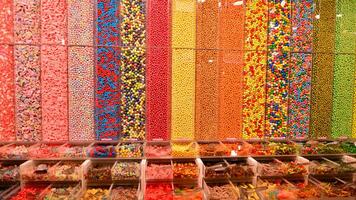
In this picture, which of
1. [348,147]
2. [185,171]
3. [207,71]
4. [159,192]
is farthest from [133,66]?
[348,147]

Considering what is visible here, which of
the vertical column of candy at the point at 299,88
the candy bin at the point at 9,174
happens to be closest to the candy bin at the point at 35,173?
the candy bin at the point at 9,174

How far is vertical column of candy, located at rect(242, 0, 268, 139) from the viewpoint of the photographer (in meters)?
3.86

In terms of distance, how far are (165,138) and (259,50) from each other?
1.98 metres

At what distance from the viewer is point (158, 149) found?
12.3ft

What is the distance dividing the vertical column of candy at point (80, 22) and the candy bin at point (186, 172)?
7.07 feet

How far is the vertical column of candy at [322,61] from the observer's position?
3.98 m

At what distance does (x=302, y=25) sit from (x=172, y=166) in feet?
9.62

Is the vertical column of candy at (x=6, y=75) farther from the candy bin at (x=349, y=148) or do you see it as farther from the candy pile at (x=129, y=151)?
the candy bin at (x=349, y=148)

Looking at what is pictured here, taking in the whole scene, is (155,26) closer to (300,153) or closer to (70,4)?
(70,4)

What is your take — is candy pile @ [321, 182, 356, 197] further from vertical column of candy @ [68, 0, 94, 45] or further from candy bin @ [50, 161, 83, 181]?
vertical column of candy @ [68, 0, 94, 45]

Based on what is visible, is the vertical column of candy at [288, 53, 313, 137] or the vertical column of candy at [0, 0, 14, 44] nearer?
the vertical column of candy at [0, 0, 14, 44]

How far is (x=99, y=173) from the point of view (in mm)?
3369

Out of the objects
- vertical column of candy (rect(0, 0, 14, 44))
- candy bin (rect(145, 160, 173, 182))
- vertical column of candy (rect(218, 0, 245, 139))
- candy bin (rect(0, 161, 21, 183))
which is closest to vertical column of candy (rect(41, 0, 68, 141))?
vertical column of candy (rect(0, 0, 14, 44))

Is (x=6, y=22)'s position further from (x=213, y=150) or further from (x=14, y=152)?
(x=213, y=150)
